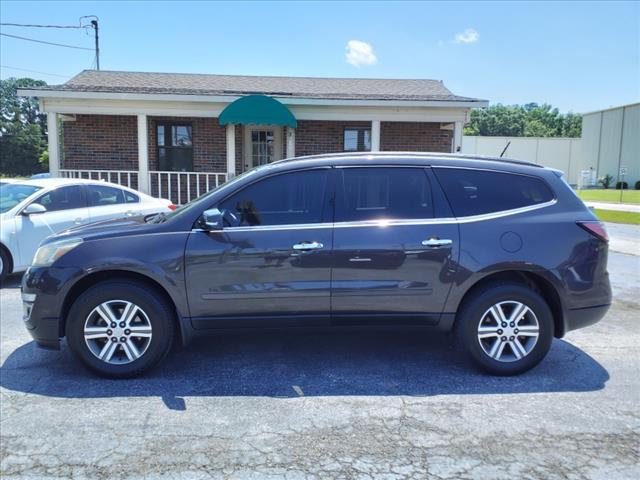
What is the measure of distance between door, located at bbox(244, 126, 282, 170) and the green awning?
235 centimetres

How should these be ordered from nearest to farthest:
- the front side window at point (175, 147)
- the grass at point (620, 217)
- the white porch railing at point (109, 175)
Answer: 1. the white porch railing at point (109, 175)
2. the front side window at point (175, 147)
3. the grass at point (620, 217)

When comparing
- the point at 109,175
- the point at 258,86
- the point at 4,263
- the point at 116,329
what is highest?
the point at 258,86

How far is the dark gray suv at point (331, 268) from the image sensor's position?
12.7ft

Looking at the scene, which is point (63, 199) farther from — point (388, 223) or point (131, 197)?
point (388, 223)

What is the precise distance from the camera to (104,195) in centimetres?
805

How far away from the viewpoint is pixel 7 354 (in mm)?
4504

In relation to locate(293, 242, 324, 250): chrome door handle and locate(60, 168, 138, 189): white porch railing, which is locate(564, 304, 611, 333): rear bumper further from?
locate(60, 168, 138, 189): white porch railing

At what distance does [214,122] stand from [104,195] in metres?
6.19

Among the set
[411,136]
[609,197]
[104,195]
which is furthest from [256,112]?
[609,197]

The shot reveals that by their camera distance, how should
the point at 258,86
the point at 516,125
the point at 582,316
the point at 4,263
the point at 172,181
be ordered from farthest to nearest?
1. the point at 516,125
2. the point at 258,86
3. the point at 172,181
4. the point at 4,263
5. the point at 582,316

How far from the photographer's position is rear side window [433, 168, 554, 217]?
4102 mm

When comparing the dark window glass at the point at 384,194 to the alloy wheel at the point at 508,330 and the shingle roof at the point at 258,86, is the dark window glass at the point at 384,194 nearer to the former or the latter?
the alloy wheel at the point at 508,330

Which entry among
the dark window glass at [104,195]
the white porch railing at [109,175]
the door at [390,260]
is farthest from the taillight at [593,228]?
the white porch railing at [109,175]

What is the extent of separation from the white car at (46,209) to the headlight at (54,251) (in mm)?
3496
